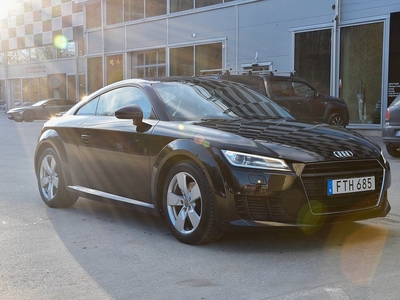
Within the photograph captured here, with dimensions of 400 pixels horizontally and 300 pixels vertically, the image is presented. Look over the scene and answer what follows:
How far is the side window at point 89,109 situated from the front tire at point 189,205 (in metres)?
1.64

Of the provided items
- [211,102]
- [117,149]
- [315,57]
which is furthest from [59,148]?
[315,57]

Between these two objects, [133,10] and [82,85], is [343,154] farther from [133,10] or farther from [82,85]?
[82,85]

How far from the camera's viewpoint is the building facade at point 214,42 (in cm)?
1861

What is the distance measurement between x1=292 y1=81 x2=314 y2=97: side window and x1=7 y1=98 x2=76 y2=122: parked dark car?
16.8 metres

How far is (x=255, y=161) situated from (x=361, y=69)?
15.6m

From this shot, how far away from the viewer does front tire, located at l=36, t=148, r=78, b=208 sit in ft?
20.2

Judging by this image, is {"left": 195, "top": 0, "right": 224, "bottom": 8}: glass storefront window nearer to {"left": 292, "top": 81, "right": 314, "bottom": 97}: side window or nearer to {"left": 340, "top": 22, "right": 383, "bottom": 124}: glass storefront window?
{"left": 340, "top": 22, "right": 383, "bottom": 124}: glass storefront window

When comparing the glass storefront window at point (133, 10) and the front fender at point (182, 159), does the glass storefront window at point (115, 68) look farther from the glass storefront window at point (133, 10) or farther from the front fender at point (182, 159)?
the front fender at point (182, 159)

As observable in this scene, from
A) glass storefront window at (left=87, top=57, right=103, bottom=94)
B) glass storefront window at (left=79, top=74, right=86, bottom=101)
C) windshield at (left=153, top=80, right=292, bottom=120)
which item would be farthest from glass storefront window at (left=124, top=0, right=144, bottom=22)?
windshield at (left=153, top=80, right=292, bottom=120)

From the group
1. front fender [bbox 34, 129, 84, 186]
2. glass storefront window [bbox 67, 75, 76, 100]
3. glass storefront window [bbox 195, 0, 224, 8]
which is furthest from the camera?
glass storefront window [bbox 67, 75, 76, 100]

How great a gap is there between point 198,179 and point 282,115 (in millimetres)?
1472

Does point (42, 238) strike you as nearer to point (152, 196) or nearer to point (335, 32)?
point (152, 196)

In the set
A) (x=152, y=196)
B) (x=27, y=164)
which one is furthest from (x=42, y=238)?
(x=27, y=164)

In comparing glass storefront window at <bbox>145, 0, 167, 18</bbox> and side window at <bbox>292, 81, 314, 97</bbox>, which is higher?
glass storefront window at <bbox>145, 0, 167, 18</bbox>
